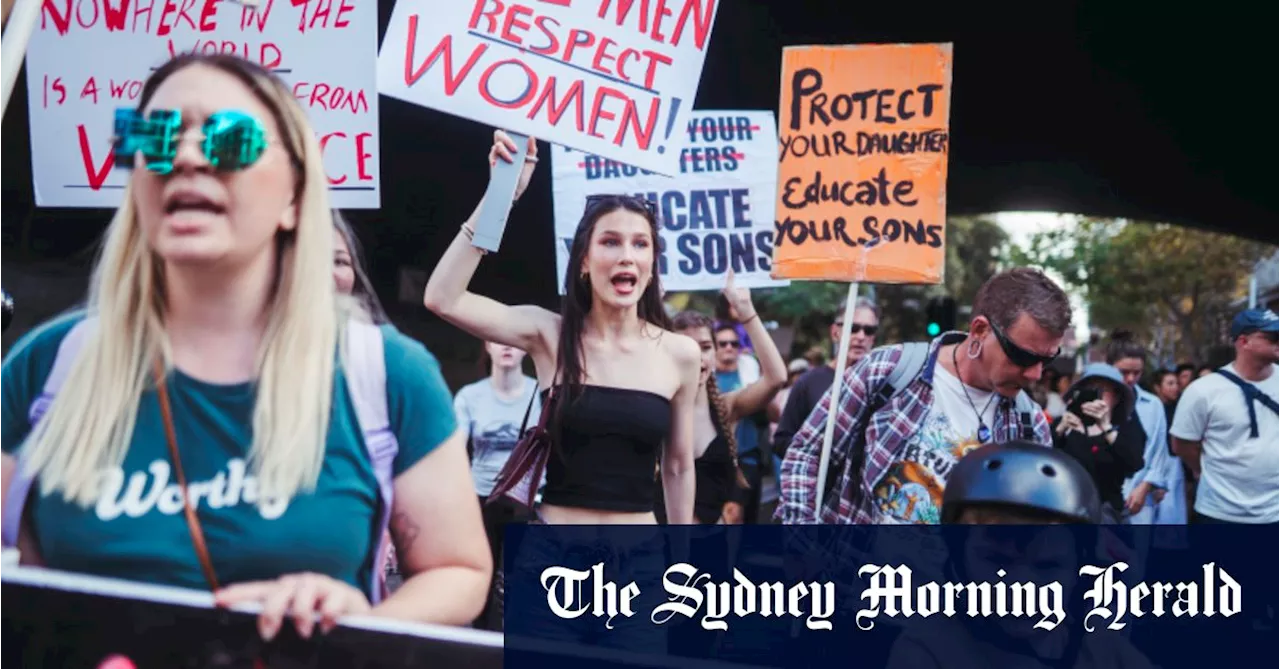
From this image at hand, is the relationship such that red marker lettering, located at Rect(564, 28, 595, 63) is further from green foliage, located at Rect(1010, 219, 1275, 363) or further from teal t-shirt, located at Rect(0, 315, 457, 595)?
green foliage, located at Rect(1010, 219, 1275, 363)

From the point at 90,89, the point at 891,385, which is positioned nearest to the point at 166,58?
the point at 90,89

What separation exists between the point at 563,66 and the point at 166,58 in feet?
3.78

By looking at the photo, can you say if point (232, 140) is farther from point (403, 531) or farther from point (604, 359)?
point (604, 359)

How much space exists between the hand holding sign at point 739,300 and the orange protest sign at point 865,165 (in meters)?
0.31

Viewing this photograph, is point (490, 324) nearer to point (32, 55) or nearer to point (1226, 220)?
point (32, 55)

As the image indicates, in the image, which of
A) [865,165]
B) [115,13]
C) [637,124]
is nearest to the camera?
[115,13]

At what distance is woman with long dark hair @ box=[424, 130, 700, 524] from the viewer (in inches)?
156

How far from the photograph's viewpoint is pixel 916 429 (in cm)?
405

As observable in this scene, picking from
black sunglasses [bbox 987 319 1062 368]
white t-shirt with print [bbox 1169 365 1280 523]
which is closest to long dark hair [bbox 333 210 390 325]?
black sunglasses [bbox 987 319 1062 368]

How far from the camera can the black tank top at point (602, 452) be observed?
3.96m

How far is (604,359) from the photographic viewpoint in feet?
13.5

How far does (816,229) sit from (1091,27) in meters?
5.99

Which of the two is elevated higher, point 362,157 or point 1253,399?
point 362,157

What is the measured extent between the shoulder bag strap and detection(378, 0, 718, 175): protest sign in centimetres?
167
